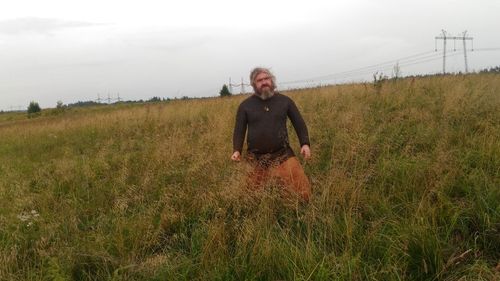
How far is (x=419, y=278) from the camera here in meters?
2.44

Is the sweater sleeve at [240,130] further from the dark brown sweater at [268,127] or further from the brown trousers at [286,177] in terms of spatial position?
the brown trousers at [286,177]

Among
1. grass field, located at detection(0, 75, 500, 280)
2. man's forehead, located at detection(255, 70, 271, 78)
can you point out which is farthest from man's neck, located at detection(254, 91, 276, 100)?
grass field, located at detection(0, 75, 500, 280)

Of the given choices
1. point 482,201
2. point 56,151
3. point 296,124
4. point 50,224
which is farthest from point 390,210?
point 56,151

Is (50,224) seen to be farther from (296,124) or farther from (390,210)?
(390,210)

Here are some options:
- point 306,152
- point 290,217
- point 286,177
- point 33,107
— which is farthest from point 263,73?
point 33,107

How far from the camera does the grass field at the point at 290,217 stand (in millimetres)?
2604

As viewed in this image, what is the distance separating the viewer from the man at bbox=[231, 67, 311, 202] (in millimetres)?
4023

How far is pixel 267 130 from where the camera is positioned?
4.19 meters

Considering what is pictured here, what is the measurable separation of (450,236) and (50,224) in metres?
3.50

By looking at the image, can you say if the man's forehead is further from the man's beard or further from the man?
the man's beard

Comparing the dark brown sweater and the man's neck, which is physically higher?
the man's neck

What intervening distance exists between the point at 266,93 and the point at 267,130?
0.42m

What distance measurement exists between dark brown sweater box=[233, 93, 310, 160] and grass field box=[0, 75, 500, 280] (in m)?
0.40

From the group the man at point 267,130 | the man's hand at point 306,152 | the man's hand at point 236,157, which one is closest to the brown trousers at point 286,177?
the man at point 267,130
